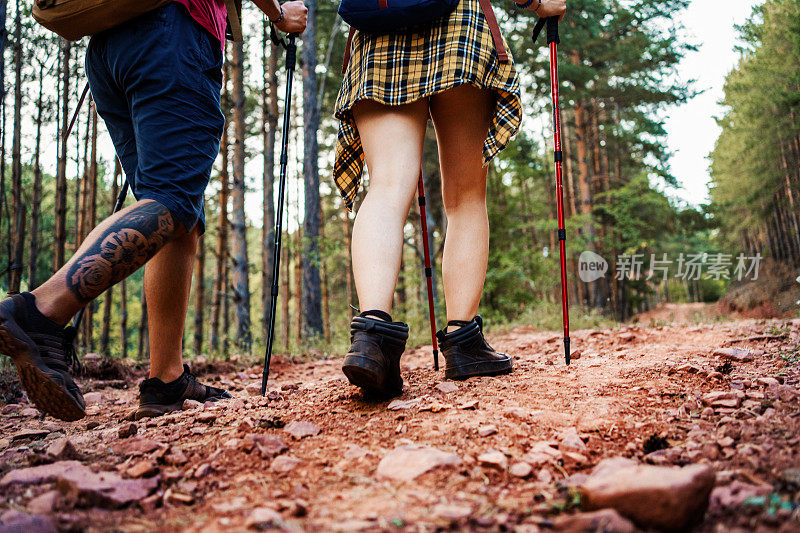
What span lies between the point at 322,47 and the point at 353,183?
12476mm

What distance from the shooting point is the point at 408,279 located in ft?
31.6

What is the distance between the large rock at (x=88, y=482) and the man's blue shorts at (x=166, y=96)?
0.93 m

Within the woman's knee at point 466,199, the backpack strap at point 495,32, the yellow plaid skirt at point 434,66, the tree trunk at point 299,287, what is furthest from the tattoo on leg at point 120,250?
the tree trunk at point 299,287

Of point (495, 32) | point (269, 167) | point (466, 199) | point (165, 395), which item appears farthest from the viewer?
point (269, 167)

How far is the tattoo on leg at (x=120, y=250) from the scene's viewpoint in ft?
5.18

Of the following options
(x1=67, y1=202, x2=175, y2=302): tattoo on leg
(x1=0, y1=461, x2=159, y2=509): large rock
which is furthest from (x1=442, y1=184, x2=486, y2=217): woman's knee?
(x1=0, y1=461, x2=159, y2=509): large rock

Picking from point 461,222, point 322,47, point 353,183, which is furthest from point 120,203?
point 322,47

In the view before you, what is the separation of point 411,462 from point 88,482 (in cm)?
73

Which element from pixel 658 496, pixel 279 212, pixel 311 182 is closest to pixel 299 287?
pixel 311 182

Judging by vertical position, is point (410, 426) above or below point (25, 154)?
below

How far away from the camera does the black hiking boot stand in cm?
207

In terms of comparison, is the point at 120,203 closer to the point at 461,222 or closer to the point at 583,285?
the point at 461,222

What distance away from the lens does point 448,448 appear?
50.3 inches

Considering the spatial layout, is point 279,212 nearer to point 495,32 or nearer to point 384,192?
point 384,192
